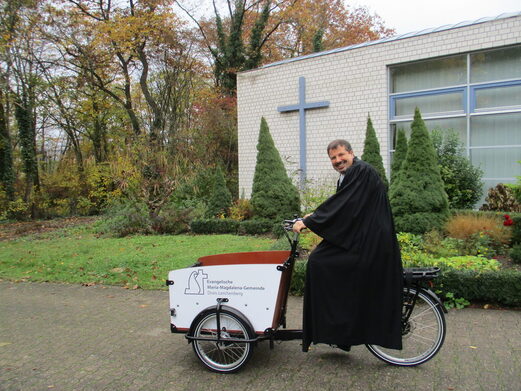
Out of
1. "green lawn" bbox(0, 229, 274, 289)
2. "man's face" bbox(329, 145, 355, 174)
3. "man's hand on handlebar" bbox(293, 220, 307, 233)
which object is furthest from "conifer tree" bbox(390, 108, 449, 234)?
"man's hand on handlebar" bbox(293, 220, 307, 233)

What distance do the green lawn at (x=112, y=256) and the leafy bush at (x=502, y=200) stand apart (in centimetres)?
512

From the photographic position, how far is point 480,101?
11031 mm

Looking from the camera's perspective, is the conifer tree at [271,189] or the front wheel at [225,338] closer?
the front wheel at [225,338]

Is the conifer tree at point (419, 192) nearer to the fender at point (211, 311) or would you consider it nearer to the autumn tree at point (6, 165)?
the fender at point (211, 311)

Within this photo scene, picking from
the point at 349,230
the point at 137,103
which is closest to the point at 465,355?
the point at 349,230

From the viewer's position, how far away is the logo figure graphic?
142 inches

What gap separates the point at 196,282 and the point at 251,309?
530 millimetres

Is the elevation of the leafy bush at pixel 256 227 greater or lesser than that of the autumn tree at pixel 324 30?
lesser

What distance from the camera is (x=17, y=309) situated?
566cm

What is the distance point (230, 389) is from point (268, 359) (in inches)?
23.2

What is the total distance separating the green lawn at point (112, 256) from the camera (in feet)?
23.3

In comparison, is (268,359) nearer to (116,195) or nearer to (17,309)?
(17,309)

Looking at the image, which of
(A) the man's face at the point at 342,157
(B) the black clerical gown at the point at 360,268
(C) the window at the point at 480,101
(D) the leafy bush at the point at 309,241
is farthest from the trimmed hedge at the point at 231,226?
(B) the black clerical gown at the point at 360,268

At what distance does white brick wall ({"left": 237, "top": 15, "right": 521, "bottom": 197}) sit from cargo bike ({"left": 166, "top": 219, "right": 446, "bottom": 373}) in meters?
9.08
